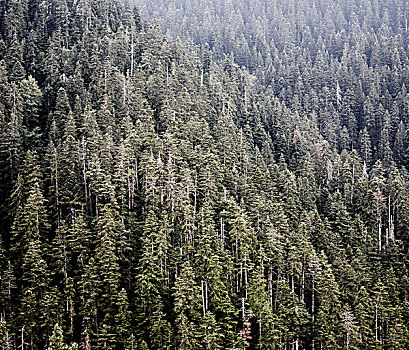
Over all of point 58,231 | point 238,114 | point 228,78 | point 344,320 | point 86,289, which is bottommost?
point 344,320

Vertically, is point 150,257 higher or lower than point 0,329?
higher

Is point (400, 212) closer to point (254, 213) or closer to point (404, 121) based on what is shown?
point (254, 213)

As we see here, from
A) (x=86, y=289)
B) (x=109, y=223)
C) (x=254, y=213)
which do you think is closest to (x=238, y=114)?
(x=254, y=213)

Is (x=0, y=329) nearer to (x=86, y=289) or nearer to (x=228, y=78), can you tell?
(x=86, y=289)

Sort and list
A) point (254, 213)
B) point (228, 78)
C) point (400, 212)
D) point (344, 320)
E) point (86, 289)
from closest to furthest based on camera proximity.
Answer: point (86, 289)
point (344, 320)
point (254, 213)
point (400, 212)
point (228, 78)

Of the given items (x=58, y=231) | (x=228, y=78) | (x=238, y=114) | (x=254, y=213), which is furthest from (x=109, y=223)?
(x=228, y=78)

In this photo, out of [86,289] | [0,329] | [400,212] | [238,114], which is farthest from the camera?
[238,114]

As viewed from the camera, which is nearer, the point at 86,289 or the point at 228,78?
the point at 86,289
